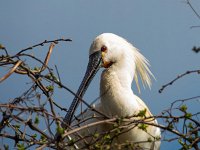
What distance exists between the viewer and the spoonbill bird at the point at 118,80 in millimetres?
5383

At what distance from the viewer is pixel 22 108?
317cm

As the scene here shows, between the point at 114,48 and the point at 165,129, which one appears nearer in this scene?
the point at 165,129

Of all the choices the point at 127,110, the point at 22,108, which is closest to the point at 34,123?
the point at 22,108

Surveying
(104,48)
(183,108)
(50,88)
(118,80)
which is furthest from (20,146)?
(104,48)

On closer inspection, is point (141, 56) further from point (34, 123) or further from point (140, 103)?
point (34, 123)

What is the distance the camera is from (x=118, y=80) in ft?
18.5

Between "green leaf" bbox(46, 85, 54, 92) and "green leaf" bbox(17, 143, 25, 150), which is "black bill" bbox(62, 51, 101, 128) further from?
"green leaf" bbox(17, 143, 25, 150)

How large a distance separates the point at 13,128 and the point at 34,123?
686 mm

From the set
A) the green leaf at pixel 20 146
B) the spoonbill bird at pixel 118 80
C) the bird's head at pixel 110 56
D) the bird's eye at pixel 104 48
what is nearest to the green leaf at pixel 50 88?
the green leaf at pixel 20 146

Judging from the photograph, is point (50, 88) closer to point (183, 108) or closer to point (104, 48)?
point (183, 108)

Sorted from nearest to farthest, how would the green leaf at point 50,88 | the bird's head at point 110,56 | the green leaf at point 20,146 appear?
the green leaf at point 20,146 → the green leaf at point 50,88 → the bird's head at point 110,56

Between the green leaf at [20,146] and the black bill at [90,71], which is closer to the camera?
the green leaf at [20,146]

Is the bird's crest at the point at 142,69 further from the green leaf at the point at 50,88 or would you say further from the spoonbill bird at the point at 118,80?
the green leaf at the point at 50,88

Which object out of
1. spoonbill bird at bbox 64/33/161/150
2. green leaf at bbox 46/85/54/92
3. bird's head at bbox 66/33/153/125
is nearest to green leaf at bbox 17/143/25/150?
green leaf at bbox 46/85/54/92
